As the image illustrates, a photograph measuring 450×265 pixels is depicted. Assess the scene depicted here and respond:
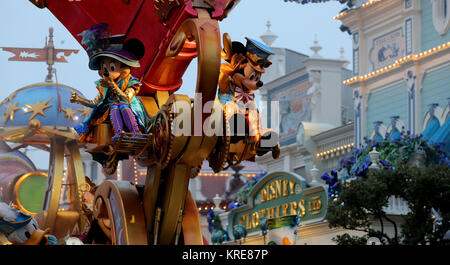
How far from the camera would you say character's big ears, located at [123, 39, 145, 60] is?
566 cm

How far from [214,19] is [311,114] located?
2522 centimetres

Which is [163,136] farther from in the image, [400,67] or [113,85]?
[400,67]

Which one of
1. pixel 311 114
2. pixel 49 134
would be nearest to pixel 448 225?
pixel 49 134

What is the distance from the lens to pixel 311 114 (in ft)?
98.4

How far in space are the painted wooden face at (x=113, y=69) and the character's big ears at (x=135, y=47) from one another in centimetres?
15

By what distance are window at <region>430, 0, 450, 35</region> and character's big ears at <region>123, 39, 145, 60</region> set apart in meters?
15.9

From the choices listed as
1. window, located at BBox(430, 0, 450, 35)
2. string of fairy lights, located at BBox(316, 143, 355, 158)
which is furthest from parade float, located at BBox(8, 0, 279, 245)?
string of fairy lights, located at BBox(316, 143, 355, 158)

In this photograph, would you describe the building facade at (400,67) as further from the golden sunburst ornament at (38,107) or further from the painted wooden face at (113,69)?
the painted wooden face at (113,69)

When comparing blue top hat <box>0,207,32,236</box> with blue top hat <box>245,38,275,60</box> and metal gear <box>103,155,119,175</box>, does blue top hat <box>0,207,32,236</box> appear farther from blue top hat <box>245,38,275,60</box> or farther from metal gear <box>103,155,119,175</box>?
blue top hat <box>245,38,275,60</box>

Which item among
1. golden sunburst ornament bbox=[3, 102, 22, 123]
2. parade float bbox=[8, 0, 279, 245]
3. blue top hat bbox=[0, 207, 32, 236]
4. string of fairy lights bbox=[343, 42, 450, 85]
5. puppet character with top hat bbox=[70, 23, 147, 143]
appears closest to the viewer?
parade float bbox=[8, 0, 279, 245]

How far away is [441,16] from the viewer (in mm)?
20609

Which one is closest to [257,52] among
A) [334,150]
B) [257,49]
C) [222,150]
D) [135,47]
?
[257,49]

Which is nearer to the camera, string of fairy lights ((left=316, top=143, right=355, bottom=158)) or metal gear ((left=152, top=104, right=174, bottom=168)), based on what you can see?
metal gear ((left=152, top=104, right=174, bottom=168))
